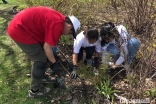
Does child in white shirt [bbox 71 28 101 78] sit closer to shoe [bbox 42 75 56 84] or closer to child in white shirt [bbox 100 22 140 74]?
child in white shirt [bbox 100 22 140 74]

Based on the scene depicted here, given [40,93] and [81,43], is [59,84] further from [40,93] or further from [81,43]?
[81,43]

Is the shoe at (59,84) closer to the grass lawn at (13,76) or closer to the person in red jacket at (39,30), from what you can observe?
the grass lawn at (13,76)

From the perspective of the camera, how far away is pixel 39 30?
262cm

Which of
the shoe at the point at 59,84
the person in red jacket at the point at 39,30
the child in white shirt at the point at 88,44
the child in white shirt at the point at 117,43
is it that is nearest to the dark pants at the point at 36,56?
the person in red jacket at the point at 39,30

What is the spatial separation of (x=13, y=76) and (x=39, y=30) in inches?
48.4

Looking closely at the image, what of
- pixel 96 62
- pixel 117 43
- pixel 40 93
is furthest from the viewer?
pixel 96 62

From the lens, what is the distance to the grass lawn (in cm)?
298

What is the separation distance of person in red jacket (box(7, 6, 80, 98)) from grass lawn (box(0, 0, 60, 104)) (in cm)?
43

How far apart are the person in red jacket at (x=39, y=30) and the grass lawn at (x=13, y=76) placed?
0.43m

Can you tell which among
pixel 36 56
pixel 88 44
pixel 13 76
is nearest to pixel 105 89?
pixel 88 44

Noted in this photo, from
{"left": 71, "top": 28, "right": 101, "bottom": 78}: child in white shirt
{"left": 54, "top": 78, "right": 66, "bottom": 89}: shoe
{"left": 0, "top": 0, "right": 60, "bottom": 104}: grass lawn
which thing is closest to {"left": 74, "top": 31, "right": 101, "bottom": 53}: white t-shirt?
{"left": 71, "top": 28, "right": 101, "bottom": 78}: child in white shirt

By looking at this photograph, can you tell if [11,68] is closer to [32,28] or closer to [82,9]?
[32,28]

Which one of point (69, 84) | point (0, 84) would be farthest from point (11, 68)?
point (69, 84)

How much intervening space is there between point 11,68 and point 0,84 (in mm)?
453
